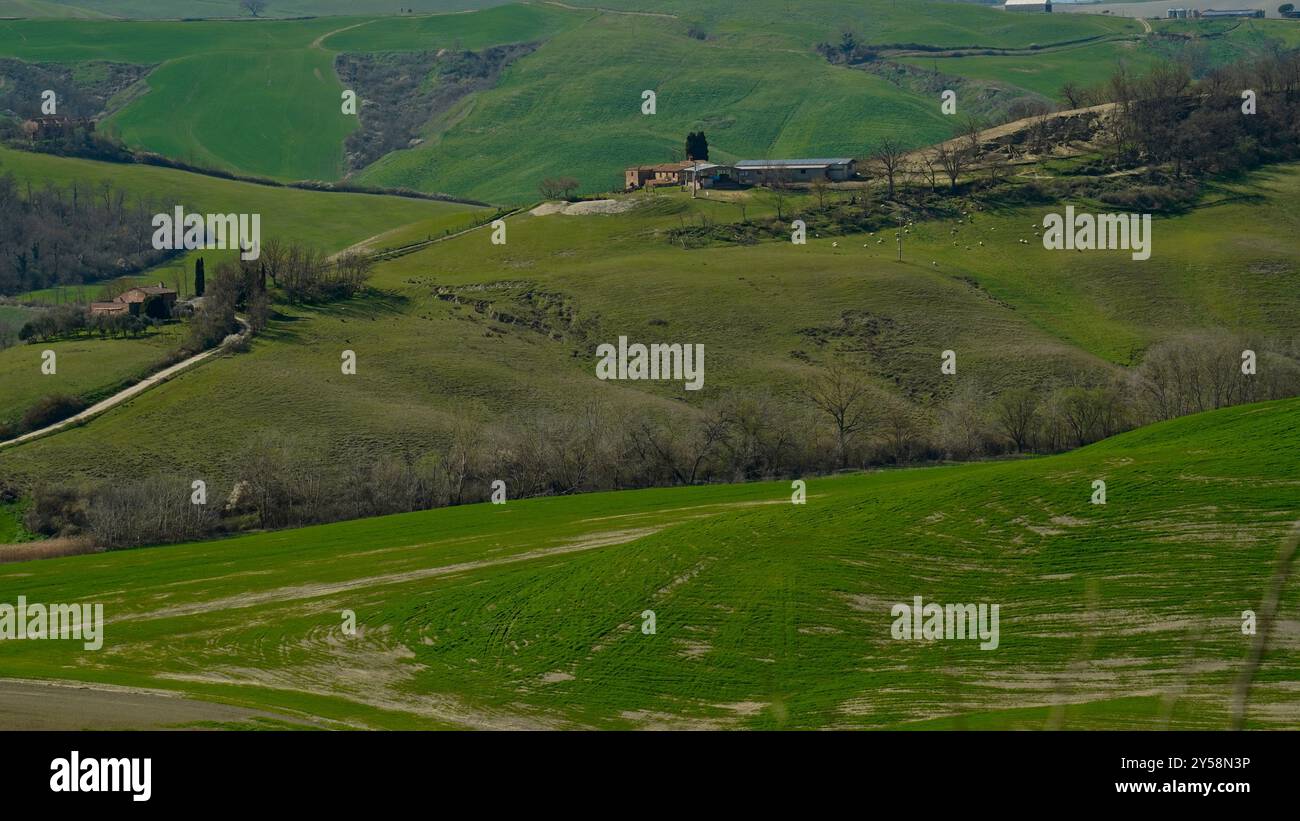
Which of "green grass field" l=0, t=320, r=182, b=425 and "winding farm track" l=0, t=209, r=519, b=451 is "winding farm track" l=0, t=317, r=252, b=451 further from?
"green grass field" l=0, t=320, r=182, b=425

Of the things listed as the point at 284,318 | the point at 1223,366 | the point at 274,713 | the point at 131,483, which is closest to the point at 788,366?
the point at 1223,366

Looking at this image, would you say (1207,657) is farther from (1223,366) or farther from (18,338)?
(18,338)

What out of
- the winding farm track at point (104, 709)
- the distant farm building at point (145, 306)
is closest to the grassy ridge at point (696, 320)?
the distant farm building at point (145, 306)

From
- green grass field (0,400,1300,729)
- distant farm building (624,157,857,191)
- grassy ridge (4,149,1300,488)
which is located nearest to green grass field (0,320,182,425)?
grassy ridge (4,149,1300,488)

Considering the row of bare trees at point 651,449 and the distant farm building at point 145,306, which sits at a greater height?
the distant farm building at point 145,306

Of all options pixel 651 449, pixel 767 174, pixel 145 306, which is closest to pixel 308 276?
pixel 145 306

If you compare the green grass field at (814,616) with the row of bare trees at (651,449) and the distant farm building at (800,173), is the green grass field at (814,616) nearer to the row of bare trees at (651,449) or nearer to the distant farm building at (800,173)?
the row of bare trees at (651,449)
